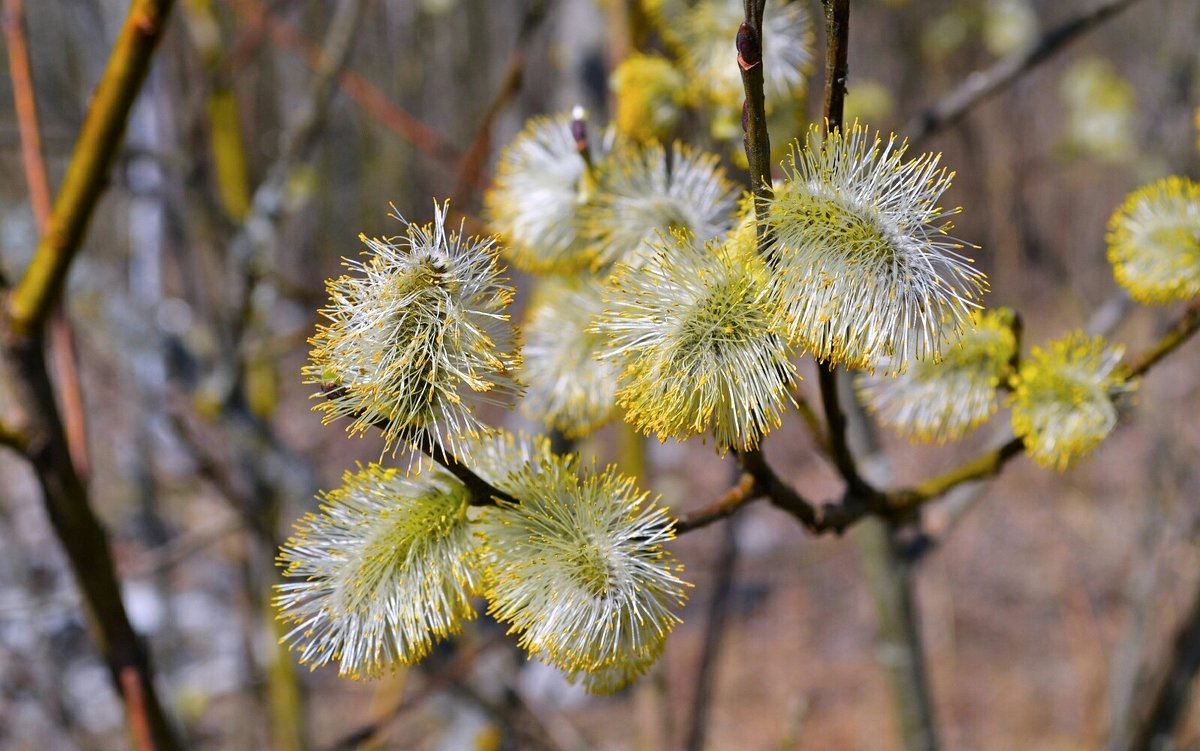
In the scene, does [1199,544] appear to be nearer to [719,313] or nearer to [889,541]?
[889,541]

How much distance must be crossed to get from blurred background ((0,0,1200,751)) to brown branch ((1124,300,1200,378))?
16 centimetres

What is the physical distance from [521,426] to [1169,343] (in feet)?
4.15

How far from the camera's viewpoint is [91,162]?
77cm

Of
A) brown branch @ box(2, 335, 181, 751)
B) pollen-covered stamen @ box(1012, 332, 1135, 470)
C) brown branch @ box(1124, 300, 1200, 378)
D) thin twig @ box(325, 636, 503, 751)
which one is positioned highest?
brown branch @ box(1124, 300, 1200, 378)

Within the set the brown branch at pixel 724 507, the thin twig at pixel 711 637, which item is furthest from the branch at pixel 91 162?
the thin twig at pixel 711 637

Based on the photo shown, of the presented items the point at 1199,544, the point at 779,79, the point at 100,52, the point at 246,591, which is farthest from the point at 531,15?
the point at 1199,544

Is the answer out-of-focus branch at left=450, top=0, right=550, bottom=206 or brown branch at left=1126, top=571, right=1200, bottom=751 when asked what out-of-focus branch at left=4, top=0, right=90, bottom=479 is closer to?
out-of-focus branch at left=450, top=0, right=550, bottom=206

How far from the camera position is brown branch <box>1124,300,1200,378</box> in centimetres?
75

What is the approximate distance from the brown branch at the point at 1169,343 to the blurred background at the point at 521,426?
0.16m

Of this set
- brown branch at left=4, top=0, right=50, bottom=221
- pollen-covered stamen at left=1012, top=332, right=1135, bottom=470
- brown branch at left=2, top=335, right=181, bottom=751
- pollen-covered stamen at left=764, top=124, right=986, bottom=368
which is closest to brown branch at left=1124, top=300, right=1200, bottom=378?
pollen-covered stamen at left=1012, top=332, right=1135, bottom=470

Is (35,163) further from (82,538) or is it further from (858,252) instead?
(858,252)

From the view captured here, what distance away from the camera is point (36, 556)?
11.0 feet

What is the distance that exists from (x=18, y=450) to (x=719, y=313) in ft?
2.14

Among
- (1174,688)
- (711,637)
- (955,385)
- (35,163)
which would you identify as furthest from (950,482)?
(1174,688)
